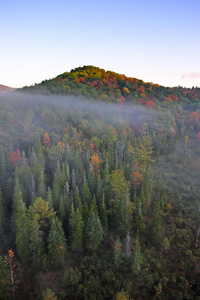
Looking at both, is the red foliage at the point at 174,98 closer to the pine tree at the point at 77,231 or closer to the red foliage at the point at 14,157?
the red foliage at the point at 14,157

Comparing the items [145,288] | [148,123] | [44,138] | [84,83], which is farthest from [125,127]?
[145,288]

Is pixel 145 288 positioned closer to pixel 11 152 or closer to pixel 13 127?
pixel 11 152

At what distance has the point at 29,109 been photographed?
87.3 meters

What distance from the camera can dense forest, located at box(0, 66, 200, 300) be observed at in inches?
1291

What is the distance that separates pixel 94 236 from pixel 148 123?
8426cm

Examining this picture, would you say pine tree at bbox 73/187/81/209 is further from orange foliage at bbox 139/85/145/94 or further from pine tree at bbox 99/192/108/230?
orange foliage at bbox 139/85/145/94

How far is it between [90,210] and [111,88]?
118821 mm

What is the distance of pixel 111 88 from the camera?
459 ft

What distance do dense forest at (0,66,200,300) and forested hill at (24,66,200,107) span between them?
21.4 meters

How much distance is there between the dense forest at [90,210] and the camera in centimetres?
3278

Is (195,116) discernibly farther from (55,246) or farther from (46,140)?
(55,246)

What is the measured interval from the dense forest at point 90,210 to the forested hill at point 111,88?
21.4 meters

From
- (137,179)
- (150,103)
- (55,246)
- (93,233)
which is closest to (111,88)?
(150,103)

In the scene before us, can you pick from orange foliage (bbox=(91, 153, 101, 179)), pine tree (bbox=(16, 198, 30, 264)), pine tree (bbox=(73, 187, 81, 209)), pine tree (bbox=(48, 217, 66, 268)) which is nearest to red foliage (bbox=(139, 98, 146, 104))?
orange foliage (bbox=(91, 153, 101, 179))
